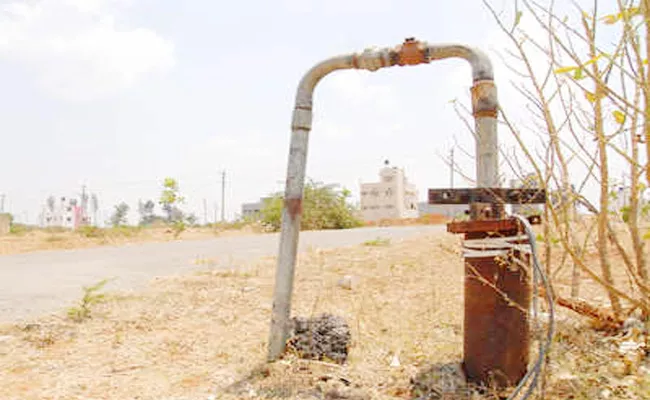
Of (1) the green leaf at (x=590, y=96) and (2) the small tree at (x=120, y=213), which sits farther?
(2) the small tree at (x=120, y=213)

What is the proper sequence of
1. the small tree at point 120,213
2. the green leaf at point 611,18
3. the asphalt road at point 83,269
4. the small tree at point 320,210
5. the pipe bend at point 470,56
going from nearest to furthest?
the green leaf at point 611,18 → the pipe bend at point 470,56 → the asphalt road at point 83,269 → the small tree at point 320,210 → the small tree at point 120,213

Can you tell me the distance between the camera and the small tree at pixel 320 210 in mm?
19266

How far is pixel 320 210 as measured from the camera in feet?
69.0

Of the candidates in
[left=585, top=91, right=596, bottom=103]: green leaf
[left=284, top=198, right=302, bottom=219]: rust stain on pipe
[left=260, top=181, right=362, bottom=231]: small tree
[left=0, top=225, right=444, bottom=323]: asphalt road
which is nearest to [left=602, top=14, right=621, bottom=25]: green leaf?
[left=585, top=91, right=596, bottom=103]: green leaf

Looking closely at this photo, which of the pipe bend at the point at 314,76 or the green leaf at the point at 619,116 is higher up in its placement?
the pipe bend at the point at 314,76

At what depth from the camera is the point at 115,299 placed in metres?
4.32

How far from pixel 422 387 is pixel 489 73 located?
1507 mm

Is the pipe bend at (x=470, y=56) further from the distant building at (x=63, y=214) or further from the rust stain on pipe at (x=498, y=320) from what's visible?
the distant building at (x=63, y=214)

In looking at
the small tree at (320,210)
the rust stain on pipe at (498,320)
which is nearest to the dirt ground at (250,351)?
the rust stain on pipe at (498,320)

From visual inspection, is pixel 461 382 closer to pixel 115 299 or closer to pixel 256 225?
pixel 115 299

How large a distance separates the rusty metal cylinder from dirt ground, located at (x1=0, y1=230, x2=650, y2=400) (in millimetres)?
151

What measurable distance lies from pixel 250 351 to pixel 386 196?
1799 inches

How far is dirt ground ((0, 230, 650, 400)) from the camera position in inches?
88.7

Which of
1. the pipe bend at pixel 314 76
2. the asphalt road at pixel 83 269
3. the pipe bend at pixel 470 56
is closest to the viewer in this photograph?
the pipe bend at pixel 470 56
